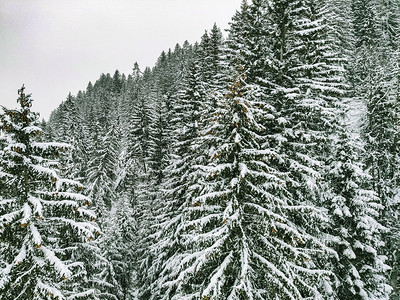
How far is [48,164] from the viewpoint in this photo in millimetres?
10953

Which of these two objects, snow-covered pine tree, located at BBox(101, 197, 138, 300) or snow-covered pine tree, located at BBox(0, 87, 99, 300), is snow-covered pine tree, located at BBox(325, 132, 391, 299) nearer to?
snow-covered pine tree, located at BBox(0, 87, 99, 300)

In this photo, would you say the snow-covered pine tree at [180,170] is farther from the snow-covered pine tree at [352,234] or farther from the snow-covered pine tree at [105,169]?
the snow-covered pine tree at [105,169]

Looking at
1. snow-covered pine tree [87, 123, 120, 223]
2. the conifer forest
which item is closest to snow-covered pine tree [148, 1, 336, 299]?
the conifer forest

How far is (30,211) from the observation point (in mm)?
9406

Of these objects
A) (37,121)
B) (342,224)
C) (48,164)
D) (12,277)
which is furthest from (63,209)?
(342,224)

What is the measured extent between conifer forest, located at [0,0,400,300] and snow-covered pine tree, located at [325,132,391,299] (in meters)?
0.08

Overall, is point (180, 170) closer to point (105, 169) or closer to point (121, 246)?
point (121, 246)

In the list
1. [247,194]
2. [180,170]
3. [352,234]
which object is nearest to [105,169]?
[180,170]

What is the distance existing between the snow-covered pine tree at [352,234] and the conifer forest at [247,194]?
75 millimetres

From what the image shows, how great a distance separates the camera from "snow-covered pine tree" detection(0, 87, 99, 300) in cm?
927

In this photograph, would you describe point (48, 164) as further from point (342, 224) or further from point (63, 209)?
point (342, 224)

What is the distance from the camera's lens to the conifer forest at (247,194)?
32.7ft

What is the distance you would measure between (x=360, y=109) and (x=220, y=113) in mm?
30930

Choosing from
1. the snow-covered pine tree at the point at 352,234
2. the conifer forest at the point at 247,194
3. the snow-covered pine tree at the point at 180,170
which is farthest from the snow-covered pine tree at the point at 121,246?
the snow-covered pine tree at the point at 352,234
